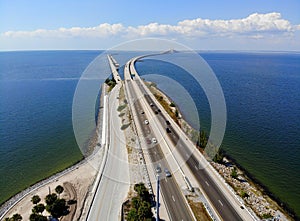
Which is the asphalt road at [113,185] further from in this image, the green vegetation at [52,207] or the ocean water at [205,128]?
the ocean water at [205,128]

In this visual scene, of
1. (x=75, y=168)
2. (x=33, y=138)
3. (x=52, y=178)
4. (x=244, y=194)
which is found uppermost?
(x=244, y=194)

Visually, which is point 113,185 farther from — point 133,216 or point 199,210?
point 199,210

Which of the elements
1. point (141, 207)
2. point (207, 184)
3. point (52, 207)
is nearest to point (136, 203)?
point (141, 207)

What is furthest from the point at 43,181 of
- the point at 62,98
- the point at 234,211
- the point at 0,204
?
the point at 62,98

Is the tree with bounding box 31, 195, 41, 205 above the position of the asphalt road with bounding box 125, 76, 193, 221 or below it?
below

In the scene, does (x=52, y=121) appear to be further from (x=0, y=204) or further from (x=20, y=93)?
(x=20, y=93)

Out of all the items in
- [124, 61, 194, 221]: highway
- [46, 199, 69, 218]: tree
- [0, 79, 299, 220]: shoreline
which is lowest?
[0, 79, 299, 220]: shoreline

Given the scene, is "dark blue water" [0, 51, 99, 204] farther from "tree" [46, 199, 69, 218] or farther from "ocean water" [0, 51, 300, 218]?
"tree" [46, 199, 69, 218]

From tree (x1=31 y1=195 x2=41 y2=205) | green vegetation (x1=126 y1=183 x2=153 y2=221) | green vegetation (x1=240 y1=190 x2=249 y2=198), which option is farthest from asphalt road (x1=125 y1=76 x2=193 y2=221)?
tree (x1=31 y1=195 x2=41 y2=205)

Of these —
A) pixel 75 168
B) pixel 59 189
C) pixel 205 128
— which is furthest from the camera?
pixel 205 128
